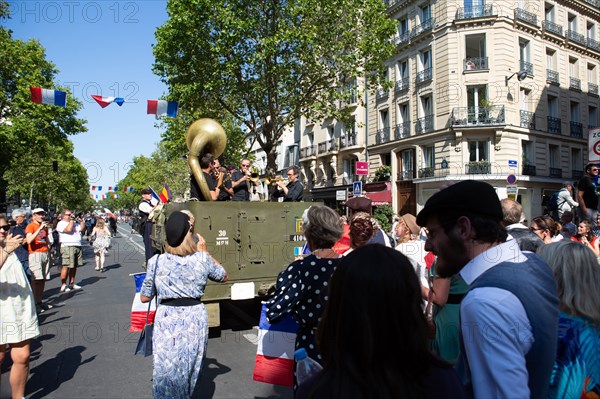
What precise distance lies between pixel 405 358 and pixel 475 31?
90.1 feet

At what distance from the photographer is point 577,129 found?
29.0m

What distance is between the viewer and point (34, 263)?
832 centimetres

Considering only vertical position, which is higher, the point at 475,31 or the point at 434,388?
the point at 475,31

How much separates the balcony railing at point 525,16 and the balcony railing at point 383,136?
33.3ft

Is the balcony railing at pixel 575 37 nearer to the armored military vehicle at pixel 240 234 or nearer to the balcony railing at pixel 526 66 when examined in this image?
the balcony railing at pixel 526 66

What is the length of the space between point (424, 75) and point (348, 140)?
8613mm

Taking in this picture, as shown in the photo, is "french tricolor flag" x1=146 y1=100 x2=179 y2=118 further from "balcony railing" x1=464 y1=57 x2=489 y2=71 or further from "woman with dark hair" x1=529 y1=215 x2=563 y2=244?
"balcony railing" x1=464 y1=57 x2=489 y2=71

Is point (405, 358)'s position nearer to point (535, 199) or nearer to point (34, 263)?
point (34, 263)

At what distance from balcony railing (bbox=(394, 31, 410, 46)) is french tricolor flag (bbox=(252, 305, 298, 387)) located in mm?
27985

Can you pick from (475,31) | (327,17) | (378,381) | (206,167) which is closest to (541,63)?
(475,31)

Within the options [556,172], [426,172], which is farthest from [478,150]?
[556,172]

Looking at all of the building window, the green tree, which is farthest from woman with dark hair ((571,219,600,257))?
the building window

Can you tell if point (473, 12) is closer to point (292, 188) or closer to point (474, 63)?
point (474, 63)

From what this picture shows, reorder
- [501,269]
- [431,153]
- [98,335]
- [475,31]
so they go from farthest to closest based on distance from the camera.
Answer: [431,153] → [475,31] → [98,335] → [501,269]
